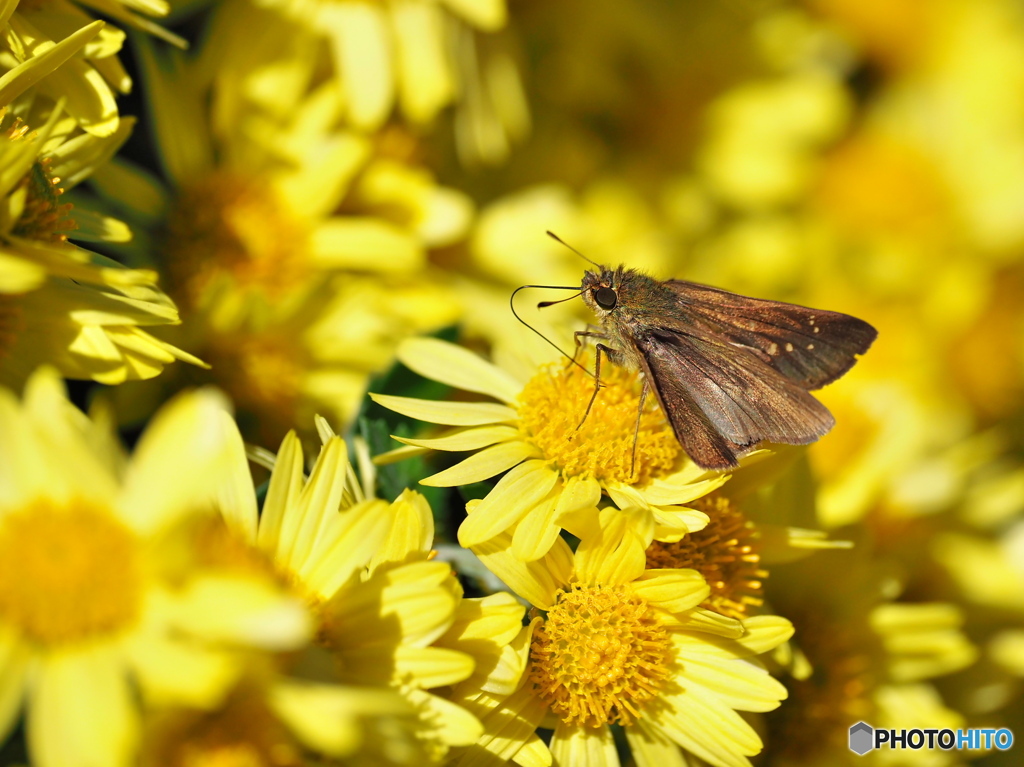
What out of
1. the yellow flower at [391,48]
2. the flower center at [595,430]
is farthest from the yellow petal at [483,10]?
the flower center at [595,430]

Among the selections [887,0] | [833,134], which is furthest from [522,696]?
[887,0]

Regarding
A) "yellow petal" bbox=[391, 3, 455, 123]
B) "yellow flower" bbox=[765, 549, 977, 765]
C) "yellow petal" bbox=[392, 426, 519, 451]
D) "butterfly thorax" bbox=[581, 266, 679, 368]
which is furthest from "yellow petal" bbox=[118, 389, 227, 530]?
"yellow petal" bbox=[391, 3, 455, 123]

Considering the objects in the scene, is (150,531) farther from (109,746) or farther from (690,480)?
(690,480)

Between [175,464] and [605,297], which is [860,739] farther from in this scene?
[175,464]

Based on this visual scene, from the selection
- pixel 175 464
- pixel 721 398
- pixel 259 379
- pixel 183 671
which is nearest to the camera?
pixel 183 671

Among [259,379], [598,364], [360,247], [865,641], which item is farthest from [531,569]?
[360,247]

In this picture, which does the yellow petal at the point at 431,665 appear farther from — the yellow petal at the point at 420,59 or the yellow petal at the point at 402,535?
the yellow petal at the point at 420,59
